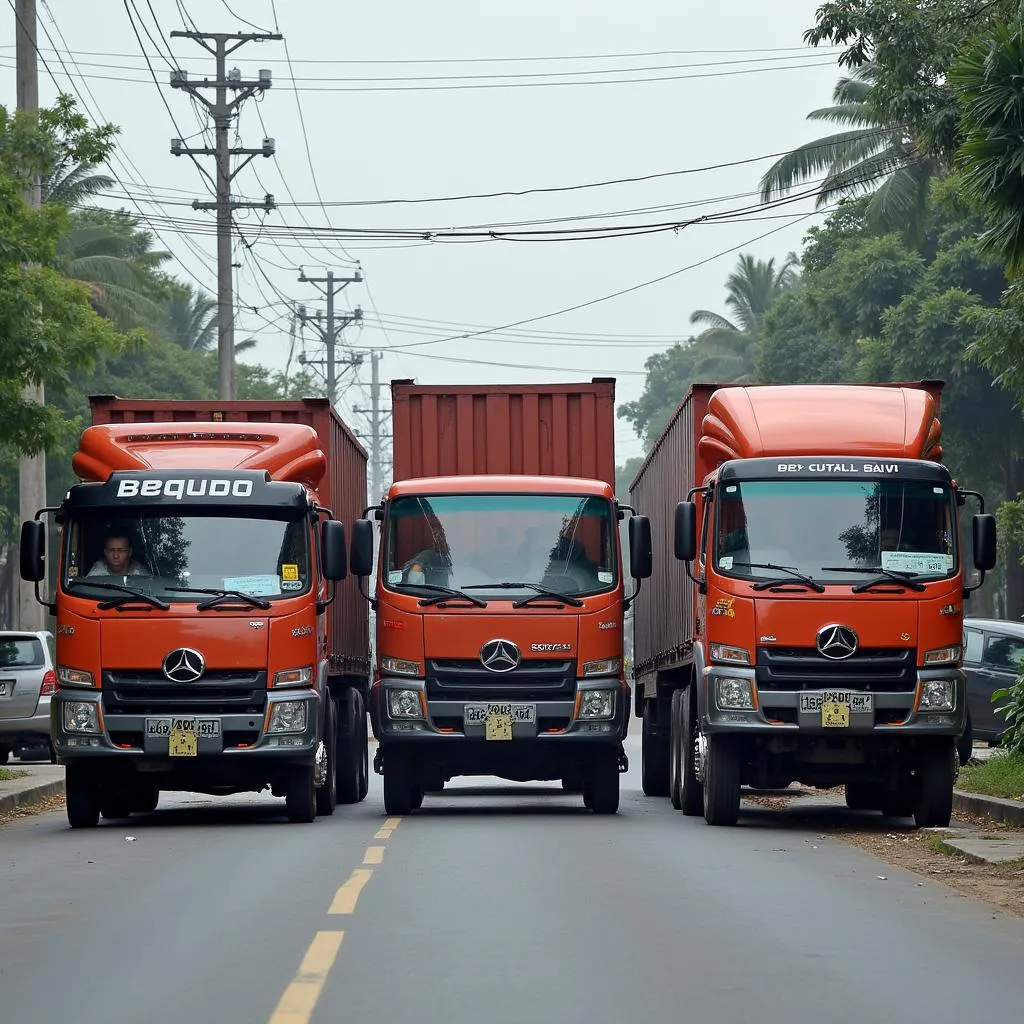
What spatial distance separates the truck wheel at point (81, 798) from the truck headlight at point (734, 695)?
5.53 meters

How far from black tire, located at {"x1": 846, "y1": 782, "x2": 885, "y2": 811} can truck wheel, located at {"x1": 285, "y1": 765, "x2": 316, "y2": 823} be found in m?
5.11

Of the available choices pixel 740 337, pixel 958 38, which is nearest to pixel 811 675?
pixel 958 38

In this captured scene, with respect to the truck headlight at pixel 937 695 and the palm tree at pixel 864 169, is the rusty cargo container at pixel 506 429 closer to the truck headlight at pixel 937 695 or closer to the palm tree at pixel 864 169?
the truck headlight at pixel 937 695

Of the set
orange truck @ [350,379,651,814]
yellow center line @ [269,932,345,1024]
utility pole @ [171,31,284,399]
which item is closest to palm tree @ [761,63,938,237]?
utility pole @ [171,31,284,399]

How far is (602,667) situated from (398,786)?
87.6 inches

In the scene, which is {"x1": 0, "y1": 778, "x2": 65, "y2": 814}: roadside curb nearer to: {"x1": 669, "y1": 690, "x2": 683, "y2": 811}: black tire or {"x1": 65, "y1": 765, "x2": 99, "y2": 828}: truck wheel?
{"x1": 65, "y1": 765, "x2": 99, "y2": 828}: truck wheel

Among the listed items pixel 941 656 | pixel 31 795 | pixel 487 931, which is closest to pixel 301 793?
pixel 31 795

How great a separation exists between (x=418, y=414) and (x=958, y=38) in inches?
365

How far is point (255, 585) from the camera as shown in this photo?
650 inches

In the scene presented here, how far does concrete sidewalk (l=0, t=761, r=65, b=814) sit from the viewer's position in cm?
2052

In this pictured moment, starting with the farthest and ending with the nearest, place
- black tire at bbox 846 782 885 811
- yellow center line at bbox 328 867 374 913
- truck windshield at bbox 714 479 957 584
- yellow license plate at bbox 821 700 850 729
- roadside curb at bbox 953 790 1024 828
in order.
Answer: black tire at bbox 846 782 885 811, roadside curb at bbox 953 790 1024 828, truck windshield at bbox 714 479 957 584, yellow license plate at bbox 821 700 850 729, yellow center line at bbox 328 867 374 913

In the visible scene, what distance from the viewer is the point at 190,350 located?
2694 inches

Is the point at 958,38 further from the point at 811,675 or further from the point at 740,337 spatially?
the point at 740,337

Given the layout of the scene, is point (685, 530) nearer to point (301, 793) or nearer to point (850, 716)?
point (850, 716)
